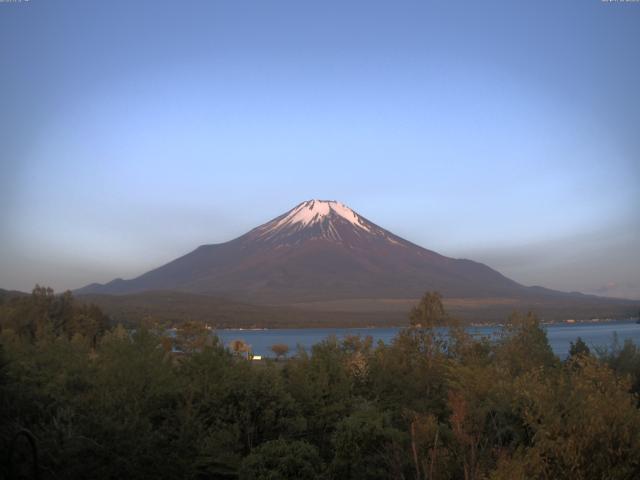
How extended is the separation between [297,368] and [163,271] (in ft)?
597

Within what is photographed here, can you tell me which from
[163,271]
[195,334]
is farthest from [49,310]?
[163,271]

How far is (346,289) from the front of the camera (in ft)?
527

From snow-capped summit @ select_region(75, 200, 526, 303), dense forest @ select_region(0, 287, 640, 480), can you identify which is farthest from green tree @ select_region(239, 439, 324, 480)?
snow-capped summit @ select_region(75, 200, 526, 303)

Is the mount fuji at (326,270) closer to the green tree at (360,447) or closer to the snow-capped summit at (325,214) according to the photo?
the snow-capped summit at (325,214)

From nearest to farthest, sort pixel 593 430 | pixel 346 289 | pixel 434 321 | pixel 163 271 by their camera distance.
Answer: pixel 593 430
pixel 434 321
pixel 346 289
pixel 163 271

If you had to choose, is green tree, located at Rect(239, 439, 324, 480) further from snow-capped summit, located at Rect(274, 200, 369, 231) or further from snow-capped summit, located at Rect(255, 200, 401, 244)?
snow-capped summit, located at Rect(274, 200, 369, 231)

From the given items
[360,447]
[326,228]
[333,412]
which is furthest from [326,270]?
[360,447]

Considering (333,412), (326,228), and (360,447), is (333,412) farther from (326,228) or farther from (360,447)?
(326,228)

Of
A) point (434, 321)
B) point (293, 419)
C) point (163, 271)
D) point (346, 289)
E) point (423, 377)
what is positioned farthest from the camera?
point (163, 271)

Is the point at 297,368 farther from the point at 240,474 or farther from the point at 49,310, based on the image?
the point at 49,310

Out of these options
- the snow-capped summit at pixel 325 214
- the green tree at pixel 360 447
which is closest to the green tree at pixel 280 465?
the green tree at pixel 360 447

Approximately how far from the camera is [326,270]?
6649 inches

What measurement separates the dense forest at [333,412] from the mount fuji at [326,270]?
12722 centimetres

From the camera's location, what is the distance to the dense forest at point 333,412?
9.48 metres
